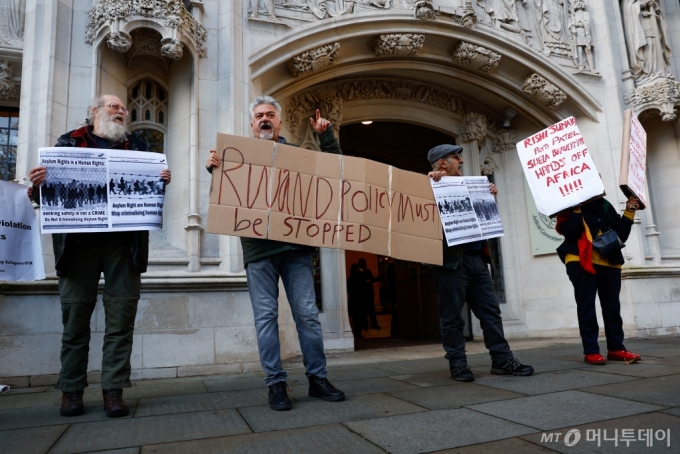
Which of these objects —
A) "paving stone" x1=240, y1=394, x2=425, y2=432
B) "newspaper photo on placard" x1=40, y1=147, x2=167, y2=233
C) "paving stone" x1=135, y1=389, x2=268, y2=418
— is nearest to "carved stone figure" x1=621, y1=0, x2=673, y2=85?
"paving stone" x1=240, y1=394, x2=425, y2=432

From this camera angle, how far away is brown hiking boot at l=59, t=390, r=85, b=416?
3.15 metres

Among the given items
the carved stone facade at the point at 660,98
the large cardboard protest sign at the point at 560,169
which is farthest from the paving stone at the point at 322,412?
the carved stone facade at the point at 660,98

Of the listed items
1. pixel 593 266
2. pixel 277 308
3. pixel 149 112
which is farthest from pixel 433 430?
pixel 149 112

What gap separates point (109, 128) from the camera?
3486mm

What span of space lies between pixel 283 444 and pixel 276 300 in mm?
1182

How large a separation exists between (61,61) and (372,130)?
23.6 feet

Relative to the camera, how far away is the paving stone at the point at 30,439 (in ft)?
7.92

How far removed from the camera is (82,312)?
329 cm

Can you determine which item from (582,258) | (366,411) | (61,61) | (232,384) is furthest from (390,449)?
(61,61)

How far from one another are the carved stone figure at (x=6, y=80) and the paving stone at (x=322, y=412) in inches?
232

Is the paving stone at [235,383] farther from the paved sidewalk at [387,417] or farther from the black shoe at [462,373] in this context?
the black shoe at [462,373]

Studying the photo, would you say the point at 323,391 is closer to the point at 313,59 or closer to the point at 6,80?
the point at 313,59

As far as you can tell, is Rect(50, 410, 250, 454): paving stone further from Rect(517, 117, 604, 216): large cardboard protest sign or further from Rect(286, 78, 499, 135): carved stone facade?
Rect(286, 78, 499, 135): carved stone facade

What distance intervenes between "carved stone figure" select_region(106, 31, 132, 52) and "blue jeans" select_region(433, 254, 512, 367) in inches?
169
